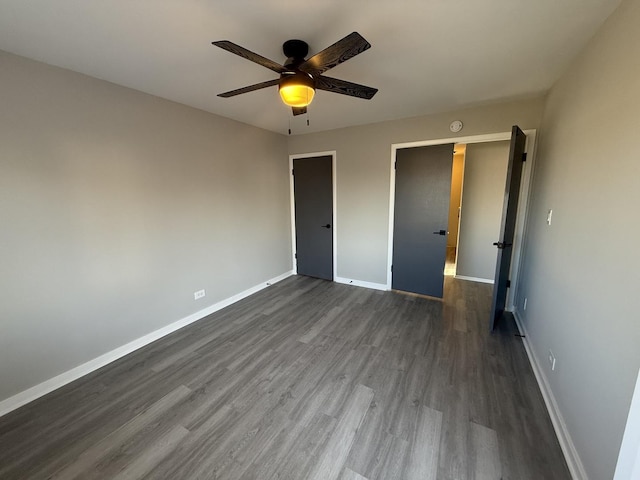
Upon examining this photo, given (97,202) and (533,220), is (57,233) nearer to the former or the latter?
(97,202)

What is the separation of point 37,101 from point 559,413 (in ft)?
13.5

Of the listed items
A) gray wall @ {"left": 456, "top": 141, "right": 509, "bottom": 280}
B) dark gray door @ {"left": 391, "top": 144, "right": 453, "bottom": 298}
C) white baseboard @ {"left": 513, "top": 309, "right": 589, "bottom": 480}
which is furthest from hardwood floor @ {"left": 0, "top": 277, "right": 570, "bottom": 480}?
gray wall @ {"left": 456, "top": 141, "right": 509, "bottom": 280}

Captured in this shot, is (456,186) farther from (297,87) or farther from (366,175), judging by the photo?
(297,87)

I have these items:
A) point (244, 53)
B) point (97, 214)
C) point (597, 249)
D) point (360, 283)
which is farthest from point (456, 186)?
point (97, 214)

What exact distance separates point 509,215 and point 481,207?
5.06 feet

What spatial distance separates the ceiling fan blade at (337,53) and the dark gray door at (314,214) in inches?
99.9

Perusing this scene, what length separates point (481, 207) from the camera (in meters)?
3.99

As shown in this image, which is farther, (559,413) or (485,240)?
(485,240)

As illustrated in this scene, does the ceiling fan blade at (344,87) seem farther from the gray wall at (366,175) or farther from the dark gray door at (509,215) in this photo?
the gray wall at (366,175)

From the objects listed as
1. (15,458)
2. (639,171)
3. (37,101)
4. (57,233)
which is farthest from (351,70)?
(15,458)

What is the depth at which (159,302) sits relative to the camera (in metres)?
2.64

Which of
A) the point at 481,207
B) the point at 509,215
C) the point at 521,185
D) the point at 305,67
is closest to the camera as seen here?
the point at 305,67

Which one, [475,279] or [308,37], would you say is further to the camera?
[475,279]

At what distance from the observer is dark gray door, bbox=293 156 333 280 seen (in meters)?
4.07
